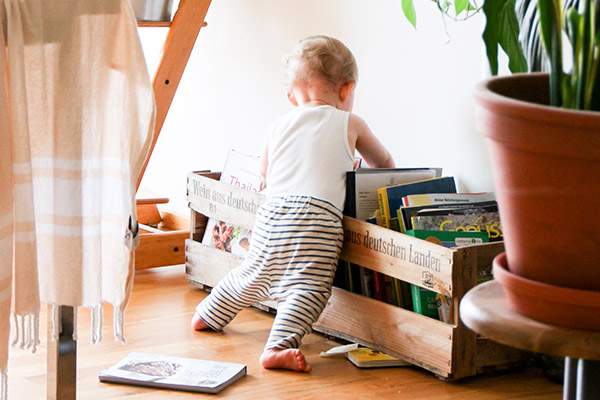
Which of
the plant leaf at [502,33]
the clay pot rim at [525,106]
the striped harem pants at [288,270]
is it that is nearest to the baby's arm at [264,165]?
the striped harem pants at [288,270]

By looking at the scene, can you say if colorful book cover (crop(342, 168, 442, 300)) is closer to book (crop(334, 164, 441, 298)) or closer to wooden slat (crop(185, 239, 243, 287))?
book (crop(334, 164, 441, 298))

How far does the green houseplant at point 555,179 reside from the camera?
18.5 inches

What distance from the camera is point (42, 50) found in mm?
974

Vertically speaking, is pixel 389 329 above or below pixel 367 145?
below

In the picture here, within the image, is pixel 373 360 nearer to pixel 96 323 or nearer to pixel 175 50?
pixel 96 323

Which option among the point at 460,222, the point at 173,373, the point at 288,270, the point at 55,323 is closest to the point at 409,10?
the point at 460,222

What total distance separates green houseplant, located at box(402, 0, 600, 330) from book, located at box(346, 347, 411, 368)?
1.00 meters

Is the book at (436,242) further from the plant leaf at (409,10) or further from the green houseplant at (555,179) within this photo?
the green houseplant at (555,179)

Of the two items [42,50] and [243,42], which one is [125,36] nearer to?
[42,50]

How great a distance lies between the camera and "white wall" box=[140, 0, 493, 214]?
1.70m

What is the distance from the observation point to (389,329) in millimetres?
1514

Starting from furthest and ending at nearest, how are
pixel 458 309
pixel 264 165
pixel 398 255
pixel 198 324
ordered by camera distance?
pixel 264 165
pixel 198 324
pixel 398 255
pixel 458 309

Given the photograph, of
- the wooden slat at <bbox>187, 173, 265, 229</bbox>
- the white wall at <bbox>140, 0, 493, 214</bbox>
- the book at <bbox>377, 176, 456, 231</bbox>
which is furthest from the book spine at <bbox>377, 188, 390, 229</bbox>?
the wooden slat at <bbox>187, 173, 265, 229</bbox>

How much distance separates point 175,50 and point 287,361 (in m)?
0.96
